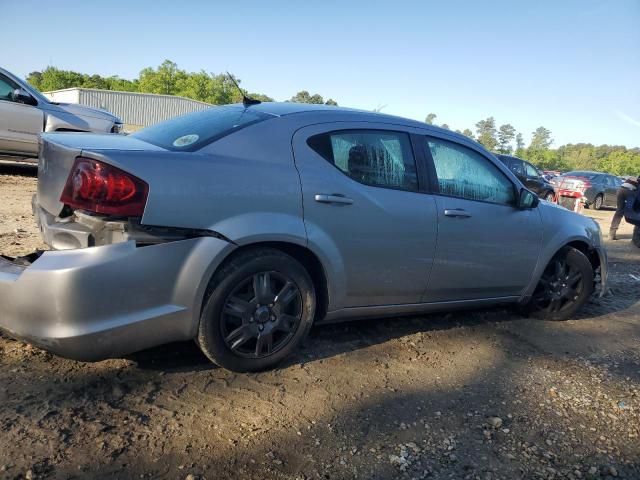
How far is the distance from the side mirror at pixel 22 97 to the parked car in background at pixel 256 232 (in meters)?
6.44

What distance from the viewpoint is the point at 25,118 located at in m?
8.58

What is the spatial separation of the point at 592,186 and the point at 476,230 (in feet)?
61.6

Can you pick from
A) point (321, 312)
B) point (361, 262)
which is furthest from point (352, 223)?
point (321, 312)

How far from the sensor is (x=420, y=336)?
395cm

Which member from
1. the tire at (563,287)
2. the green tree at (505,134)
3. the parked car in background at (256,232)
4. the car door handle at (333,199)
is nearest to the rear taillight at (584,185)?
the tire at (563,287)

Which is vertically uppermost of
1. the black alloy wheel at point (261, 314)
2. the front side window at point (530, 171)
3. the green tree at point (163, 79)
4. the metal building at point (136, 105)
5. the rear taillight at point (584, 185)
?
the green tree at point (163, 79)

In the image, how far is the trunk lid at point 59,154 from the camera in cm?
263

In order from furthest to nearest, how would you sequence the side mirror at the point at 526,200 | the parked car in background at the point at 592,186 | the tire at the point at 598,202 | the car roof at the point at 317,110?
1. the tire at the point at 598,202
2. the parked car in background at the point at 592,186
3. the side mirror at the point at 526,200
4. the car roof at the point at 317,110

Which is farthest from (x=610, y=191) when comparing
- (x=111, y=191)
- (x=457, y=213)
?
(x=111, y=191)

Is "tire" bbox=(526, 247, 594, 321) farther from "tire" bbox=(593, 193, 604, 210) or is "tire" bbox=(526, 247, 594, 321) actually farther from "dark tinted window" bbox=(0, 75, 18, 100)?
"tire" bbox=(593, 193, 604, 210)

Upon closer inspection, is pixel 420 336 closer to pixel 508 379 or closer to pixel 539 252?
pixel 508 379

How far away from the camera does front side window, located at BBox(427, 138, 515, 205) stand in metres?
3.75

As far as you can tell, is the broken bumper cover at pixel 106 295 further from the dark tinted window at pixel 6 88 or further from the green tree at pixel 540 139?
the green tree at pixel 540 139

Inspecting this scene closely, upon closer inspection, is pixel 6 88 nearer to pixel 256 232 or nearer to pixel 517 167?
pixel 256 232
